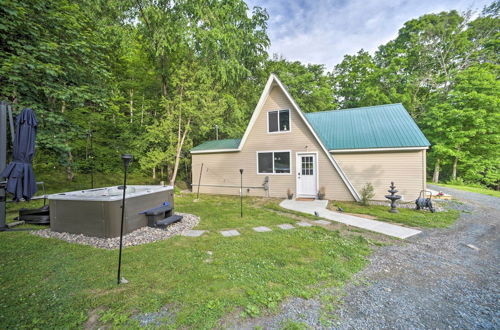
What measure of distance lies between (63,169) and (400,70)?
30.6m

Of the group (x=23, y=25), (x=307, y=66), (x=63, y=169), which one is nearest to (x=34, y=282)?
(x=23, y=25)

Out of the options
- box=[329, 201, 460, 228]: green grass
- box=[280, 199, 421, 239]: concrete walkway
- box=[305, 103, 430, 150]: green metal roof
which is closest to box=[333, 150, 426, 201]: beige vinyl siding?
box=[305, 103, 430, 150]: green metal roof

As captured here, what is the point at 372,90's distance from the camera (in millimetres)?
19875

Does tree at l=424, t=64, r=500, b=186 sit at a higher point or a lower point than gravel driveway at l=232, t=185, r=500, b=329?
higher

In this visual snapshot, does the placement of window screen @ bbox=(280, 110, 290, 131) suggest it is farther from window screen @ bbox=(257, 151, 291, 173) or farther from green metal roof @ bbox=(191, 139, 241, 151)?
green metal roof @ bbox=(191, 139, 241, 151)

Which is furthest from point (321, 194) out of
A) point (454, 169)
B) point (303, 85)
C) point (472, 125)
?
point (472, 125)

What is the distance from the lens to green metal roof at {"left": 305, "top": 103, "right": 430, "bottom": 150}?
9086 mm

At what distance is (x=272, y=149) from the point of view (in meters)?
10.6

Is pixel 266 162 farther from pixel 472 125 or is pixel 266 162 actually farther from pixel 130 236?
pixel 472 125

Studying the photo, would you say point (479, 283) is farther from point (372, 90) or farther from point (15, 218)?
point (372, 90)

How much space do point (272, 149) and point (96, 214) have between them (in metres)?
7.77

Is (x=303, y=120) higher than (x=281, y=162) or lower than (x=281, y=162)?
higher

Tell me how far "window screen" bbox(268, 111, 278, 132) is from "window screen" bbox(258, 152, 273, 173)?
1286mm

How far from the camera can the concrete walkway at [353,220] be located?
17.5 feet
